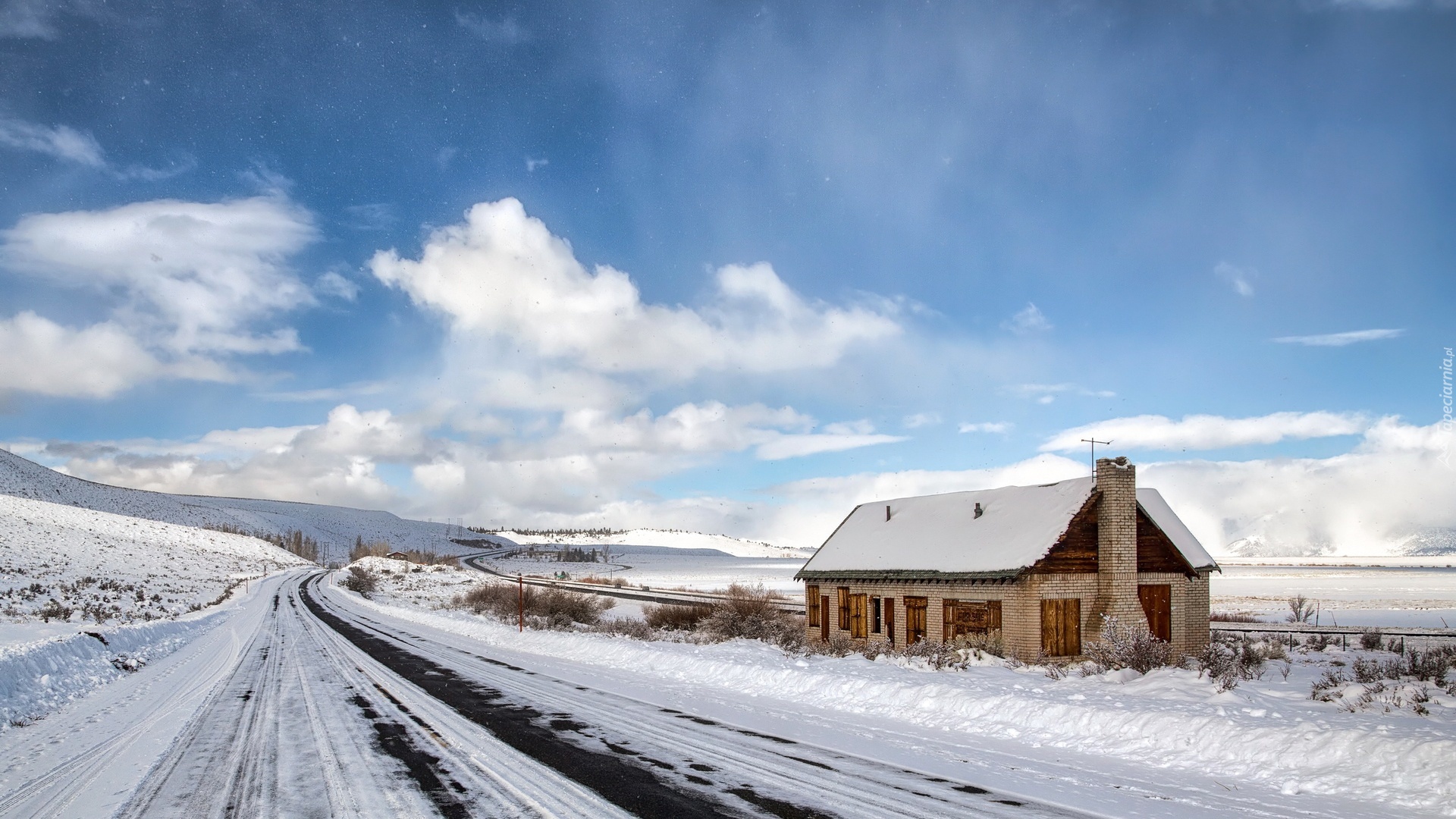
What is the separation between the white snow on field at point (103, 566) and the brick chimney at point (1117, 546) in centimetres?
3034

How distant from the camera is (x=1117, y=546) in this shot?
2355 centimetres

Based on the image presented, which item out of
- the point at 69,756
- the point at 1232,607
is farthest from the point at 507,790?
the point at 1232,607

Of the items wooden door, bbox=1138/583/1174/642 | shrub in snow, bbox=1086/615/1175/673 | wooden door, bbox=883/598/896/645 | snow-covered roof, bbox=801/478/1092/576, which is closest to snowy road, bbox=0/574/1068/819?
shrub in snow, bbox=1086/615/1175/673

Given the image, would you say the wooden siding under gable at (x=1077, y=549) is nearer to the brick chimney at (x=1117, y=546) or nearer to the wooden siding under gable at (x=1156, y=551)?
the brick chimney at (x=1117, y=546)

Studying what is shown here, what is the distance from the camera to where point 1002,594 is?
23.5 m

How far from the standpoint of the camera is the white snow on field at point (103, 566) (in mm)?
35938

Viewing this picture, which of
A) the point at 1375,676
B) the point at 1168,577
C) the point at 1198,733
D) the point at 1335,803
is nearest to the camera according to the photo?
the point at 1335,803

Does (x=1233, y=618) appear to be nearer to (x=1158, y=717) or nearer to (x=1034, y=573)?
(x=1034, y=573)

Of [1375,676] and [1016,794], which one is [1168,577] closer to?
[1375,676]

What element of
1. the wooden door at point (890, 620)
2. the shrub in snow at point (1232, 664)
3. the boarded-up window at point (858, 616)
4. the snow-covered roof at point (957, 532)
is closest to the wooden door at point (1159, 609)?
the shrub in snow at point (1232, 664)

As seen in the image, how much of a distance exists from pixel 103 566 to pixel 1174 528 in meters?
75.7

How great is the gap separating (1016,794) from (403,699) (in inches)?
452

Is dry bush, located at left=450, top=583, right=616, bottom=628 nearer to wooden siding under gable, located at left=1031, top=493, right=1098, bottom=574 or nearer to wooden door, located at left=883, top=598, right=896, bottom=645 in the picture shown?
wooden door, located at left=883, top=598, right=896, bottom=645

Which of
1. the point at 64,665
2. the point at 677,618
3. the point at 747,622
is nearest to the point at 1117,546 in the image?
the point at 747,622
